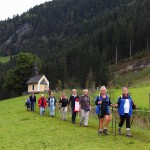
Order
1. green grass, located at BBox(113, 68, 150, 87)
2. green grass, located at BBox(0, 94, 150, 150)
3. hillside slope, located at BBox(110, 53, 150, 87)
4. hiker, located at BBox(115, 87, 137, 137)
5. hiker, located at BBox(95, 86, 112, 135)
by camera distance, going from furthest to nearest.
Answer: hillside slope, located at BBox(110, 53, 150, 87), green grass, located at BBox(113, 68, 150, 87), hiker, located at BBox(95, 86, 112, 135), hiker, located at BBox(115, 87, 137, 137), green grass, located at BBox(0, 94, 150, 150)

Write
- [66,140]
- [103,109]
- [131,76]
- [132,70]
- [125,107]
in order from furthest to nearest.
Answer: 1. [132,70]
2. [131,76]
3. [103,109]
4. [125,107]
5. [66,140]

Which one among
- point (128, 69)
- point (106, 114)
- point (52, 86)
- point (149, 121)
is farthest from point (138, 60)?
point (106, 114)

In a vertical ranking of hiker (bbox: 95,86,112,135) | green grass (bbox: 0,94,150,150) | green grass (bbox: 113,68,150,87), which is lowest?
green grass (bbox: 0,94,150,150)

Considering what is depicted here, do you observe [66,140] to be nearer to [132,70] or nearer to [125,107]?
[125,107]

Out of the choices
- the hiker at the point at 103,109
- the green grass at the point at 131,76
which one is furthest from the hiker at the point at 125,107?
the green grass at the point at 131,76

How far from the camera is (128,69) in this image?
106 m

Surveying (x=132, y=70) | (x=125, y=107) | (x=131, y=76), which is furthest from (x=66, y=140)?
(x=132, y=70)

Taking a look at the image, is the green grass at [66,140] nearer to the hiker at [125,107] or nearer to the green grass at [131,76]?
the hiker at [125,107]

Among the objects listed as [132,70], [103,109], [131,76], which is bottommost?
[103,109]

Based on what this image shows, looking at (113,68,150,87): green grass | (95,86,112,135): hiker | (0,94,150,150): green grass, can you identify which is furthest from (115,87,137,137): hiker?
(113,68,150,87): green grass

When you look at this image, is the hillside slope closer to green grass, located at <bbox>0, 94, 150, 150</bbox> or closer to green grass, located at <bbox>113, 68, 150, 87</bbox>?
green grass, located at <bbox>113, 68, 150, 87</bbox>

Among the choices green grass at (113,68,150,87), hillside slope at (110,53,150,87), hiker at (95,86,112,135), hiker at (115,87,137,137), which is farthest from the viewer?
hillside slope at (110,53,150,87)

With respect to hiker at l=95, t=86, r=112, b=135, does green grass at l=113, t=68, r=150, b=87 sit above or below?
above

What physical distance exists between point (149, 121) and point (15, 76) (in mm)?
77026
